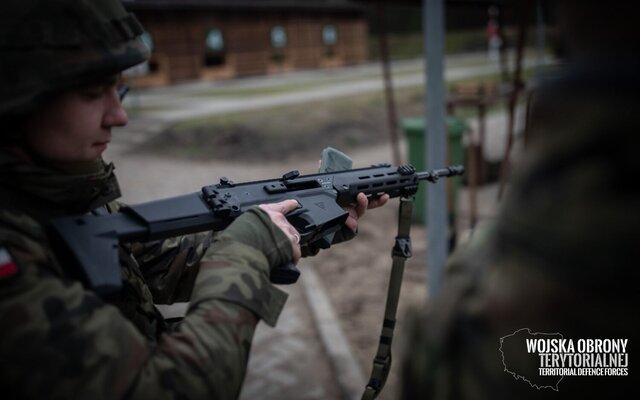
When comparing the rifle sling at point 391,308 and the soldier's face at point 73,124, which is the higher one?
the soldier's face at point 73,124

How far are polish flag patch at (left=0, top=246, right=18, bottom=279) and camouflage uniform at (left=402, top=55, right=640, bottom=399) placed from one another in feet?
2.96

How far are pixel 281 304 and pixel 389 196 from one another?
0.96 metres

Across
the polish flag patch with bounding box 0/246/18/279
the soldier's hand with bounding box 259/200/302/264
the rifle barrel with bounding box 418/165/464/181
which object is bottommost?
the rifle barrel with bounding box 418/165/464/181

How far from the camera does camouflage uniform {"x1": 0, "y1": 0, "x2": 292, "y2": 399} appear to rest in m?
1.12

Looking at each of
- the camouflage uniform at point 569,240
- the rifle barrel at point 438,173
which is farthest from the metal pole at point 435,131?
the camouflage uniform at point 569,240

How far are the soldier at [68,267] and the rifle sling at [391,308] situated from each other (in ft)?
1.97

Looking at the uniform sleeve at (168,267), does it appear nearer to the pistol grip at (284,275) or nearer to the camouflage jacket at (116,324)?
the camouflage jacket at (116,324)

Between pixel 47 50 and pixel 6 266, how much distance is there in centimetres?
50

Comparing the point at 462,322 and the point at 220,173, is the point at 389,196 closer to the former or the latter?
the point at 462,322

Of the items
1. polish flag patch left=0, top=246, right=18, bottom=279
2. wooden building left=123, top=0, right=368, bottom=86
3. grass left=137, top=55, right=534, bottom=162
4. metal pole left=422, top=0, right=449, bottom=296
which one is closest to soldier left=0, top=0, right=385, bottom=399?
polish flag patch left=0, top=246, right=18, bottom=279

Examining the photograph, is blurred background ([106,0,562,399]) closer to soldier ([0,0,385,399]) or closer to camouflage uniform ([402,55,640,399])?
camouflage uniform ([402,55,640,399])

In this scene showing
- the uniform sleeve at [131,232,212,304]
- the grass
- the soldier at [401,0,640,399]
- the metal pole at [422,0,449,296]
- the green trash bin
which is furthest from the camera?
the grass

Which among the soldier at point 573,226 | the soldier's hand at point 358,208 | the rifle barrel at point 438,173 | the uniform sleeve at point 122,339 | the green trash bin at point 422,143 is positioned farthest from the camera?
the green trash bin at point 422,143

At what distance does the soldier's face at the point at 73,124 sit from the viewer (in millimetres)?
1338
